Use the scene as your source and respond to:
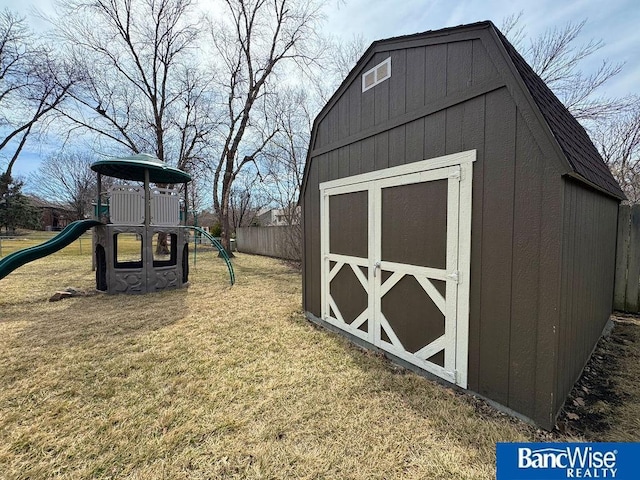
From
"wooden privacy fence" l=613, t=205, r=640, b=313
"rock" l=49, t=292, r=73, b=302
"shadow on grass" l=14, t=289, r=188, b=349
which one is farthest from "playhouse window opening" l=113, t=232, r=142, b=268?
"wooden privacy fence" l=613, t=205, r=640, b=313

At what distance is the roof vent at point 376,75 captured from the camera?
118 inches

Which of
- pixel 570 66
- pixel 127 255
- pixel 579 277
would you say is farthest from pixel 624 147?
pixel 127 255

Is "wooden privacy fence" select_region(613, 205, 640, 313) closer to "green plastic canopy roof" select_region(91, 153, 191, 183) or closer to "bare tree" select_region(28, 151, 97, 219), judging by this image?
"green plastic canopy roof" select_region(91, 153, 191, 183)

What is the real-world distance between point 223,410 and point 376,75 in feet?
11.8

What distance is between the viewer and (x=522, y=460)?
1.70 meters

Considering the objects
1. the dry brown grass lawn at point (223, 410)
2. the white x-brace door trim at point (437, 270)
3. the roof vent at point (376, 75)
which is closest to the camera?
the dry brown grass lawn at point (223, 410)

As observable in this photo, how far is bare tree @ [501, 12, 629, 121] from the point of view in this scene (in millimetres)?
8062

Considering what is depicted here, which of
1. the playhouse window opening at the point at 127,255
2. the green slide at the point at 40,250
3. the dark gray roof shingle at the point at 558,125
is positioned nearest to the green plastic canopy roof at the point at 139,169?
the green slide at the point at 40,250

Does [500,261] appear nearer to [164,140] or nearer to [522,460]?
[522,460]

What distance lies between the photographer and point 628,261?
470 centimetres

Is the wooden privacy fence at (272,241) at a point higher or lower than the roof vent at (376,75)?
lower

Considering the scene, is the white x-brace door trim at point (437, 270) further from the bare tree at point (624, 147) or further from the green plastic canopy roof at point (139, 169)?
the bare tree at point (624, 147)

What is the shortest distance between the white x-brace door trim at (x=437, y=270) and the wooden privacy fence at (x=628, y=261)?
169 inches

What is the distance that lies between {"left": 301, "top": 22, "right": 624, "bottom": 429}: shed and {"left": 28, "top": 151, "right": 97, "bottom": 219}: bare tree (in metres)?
31.5
